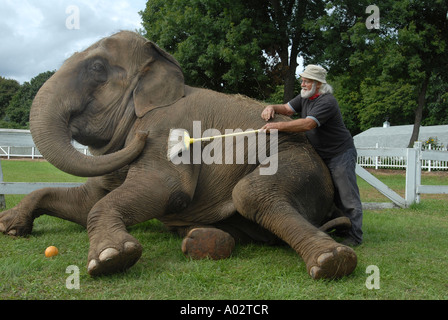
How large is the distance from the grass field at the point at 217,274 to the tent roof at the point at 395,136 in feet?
106

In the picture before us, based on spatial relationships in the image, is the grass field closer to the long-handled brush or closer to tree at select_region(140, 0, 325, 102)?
the long-handled brush

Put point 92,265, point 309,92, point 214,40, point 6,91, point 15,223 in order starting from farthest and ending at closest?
1. point 6,91
2. point 214,40
3. point 15,223
4. point 309,92
5. point 92,265

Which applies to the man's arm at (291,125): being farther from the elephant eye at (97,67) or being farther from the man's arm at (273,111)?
the elephant eye at (97,67)

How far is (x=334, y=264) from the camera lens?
3107mm

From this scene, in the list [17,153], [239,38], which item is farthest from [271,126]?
[17,153]

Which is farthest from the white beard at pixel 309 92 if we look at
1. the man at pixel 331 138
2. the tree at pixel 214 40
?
the tree at pixel 214 40

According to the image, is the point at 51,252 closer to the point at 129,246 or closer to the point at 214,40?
the point at 129,246

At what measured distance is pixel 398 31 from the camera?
1655 cm

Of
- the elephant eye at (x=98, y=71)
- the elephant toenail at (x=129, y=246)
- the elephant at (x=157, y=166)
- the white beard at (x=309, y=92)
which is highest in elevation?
the elephant eye at (x=98, y=71)

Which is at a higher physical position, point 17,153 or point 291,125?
point 291,125

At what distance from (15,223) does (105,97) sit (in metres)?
1.75

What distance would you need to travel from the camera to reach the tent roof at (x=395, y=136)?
116ft
